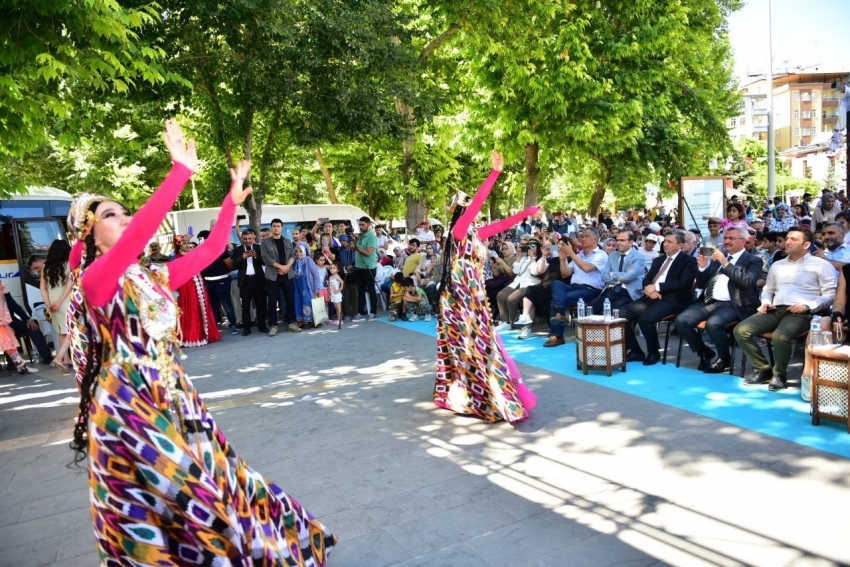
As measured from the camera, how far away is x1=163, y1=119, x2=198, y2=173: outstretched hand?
2465 mm

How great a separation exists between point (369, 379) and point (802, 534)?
4911mm

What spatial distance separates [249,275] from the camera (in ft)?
37.1

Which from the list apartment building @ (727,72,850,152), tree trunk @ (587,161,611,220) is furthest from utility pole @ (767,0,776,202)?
apartment building @ (727,72,850,152)

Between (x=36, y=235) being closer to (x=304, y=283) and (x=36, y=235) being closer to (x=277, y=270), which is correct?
(x=277, y=270)

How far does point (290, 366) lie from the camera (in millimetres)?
8547

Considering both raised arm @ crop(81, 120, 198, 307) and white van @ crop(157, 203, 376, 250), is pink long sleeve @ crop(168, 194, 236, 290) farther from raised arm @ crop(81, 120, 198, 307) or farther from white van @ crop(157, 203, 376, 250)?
white van @ crop(157, 203, 376, 250)

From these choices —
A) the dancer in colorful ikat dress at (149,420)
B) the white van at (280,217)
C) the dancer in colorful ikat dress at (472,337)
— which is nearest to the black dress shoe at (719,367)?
the dancer in colorful ikat dress at (472,337)

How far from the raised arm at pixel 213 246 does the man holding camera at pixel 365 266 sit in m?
9.30

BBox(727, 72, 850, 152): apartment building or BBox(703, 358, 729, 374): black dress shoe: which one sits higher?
BBox(727, 72, 850, 152): apartment building

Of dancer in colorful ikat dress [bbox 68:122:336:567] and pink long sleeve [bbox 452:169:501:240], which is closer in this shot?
dancer in colorful ikat dress [bbox 68:122:336:567]

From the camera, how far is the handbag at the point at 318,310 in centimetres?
1165

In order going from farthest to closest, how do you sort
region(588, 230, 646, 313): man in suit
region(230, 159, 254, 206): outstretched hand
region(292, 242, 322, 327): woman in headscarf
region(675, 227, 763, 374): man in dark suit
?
region(292, 242, 322, 327): woman in headscarf
region(588, 230, 646, 313): man in suit
region(675, 227, 763, 374): man in dark suit
region(230, 159, 254, 206): outstretched hand

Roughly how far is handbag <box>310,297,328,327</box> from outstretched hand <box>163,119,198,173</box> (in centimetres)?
917

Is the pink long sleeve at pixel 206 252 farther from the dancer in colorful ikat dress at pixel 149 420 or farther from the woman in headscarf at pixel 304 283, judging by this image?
the woman in headscarf at pixel 304 283
